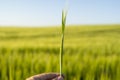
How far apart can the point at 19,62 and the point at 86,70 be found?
0.59 m

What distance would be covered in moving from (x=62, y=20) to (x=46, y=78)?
0.62 ft

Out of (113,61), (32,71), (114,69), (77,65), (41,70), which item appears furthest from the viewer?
(113,61)

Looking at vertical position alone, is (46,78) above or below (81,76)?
above

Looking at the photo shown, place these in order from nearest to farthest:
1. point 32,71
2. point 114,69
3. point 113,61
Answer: point 32,71 < point 114,69 < point 113,61

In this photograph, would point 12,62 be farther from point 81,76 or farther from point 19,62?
point 81,76

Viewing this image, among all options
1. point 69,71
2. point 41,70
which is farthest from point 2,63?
point 69,71

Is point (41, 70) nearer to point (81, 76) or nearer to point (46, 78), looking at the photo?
point (81, 76)

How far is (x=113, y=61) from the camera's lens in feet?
9.62

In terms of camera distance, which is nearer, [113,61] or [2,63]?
[2,63]

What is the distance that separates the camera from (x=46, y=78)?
2.95 ft

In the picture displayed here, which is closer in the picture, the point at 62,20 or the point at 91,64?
A: the point at 62,20

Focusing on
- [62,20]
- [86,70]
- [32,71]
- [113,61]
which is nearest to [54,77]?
[62,20]

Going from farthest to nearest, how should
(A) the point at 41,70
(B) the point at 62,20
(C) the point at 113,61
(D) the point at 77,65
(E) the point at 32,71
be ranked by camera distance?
(C) the point at 113,61
(D) the point at 77,65
(A) the point at 41,70
(E) the point at 32,71
(B) the point at 62,20

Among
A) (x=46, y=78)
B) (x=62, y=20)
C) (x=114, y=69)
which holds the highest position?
(x=62, y=20)
